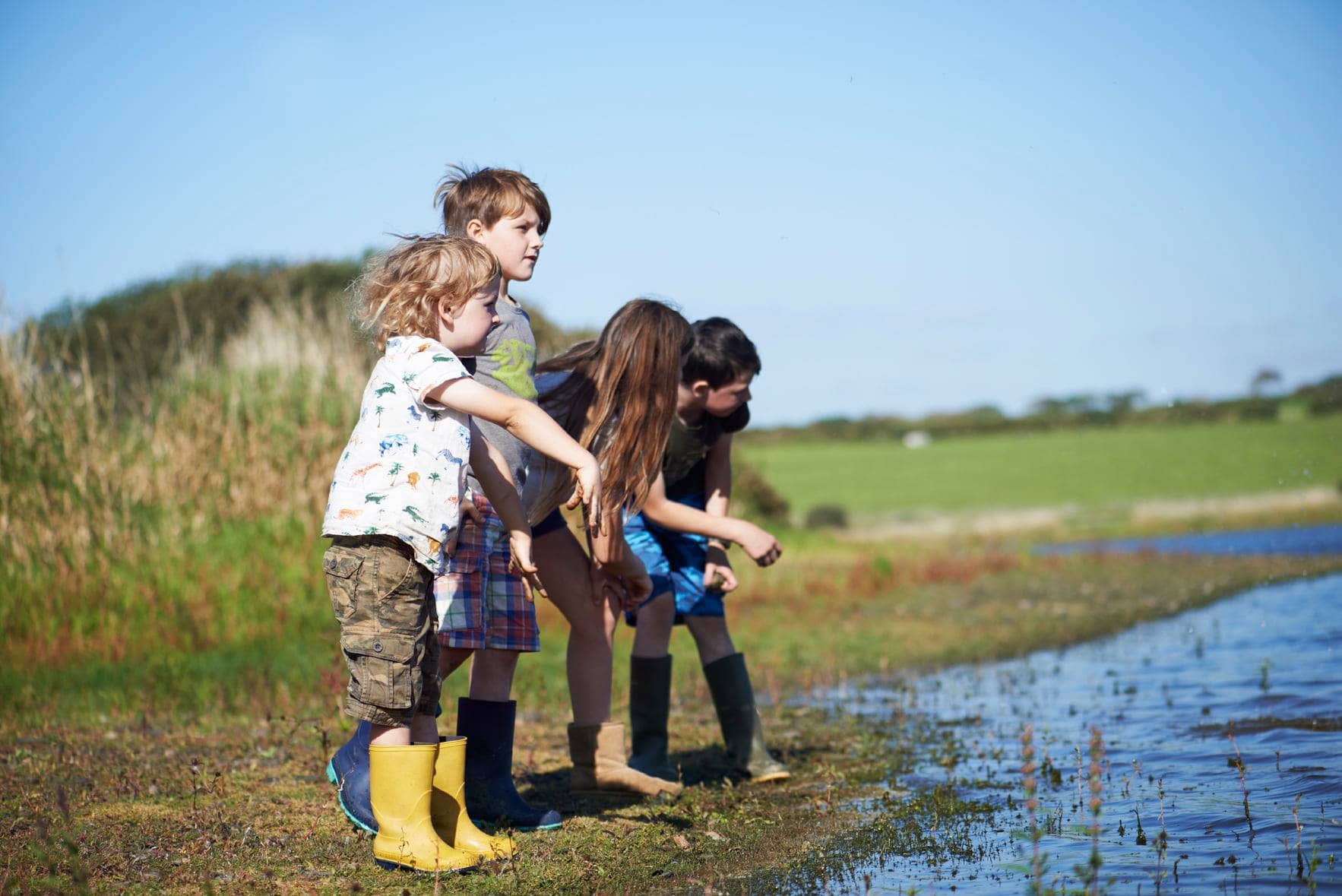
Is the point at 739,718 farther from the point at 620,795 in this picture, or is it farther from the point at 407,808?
the point at 407,808

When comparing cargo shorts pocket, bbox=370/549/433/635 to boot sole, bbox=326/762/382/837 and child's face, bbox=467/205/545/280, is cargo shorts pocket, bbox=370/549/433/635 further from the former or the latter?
child's face, bbox=467/205/545/280

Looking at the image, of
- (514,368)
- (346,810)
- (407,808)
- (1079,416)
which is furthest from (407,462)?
(1079,416)

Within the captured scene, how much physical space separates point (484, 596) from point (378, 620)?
0.68m

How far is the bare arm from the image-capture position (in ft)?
12.1

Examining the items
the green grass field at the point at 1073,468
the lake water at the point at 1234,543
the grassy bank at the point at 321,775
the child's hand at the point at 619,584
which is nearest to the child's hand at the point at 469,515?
the child's hand at the point at 619,584

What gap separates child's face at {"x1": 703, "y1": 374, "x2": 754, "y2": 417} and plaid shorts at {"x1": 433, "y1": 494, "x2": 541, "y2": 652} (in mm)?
1242

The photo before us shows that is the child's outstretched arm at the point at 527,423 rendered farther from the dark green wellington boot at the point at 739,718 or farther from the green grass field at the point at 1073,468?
the green grass field at the point at 1073,468

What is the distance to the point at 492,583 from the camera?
4133 millimetres

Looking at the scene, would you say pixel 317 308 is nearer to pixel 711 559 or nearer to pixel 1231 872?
pixel 711 559

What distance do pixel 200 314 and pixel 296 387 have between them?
6.04m

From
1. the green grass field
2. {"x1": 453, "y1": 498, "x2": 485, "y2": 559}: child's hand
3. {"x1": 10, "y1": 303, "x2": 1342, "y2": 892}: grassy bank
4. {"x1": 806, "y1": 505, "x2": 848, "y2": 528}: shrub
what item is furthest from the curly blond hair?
{"x1": 806, "y1": 505, "x2": 848, "y2": 528}: shrub

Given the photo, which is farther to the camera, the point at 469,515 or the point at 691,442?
the point at 691,442

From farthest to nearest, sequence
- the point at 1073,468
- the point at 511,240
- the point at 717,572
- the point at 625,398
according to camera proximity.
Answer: the point at 1073,468, the point at 717,572, the point at 625,398, the point at 511,240

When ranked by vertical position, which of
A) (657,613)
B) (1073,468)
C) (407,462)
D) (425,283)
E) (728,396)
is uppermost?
(1073,468)
